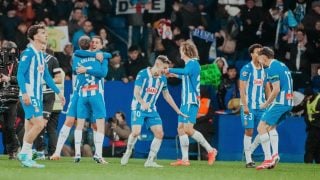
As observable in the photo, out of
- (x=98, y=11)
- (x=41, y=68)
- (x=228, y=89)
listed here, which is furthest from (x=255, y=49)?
(x=98, y=11)

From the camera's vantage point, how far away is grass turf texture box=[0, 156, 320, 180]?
549 inches

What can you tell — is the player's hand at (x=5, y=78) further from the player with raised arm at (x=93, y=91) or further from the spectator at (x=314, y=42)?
the spectator at (x=314, y=42)

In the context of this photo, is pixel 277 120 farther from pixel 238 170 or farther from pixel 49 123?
pixel 49 123

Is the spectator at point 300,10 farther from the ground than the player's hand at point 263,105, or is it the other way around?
the spectator at point 300,10

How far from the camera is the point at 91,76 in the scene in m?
17.8

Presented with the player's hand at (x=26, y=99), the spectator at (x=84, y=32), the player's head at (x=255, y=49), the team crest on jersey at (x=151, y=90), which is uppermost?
the spectator at (x=84, y=32)

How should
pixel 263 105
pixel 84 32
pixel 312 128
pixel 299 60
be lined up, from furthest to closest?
pixel 84 32 < pixel 299 60 < pixel 312 128 < pixel 263 105

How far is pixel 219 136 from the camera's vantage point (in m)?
22.6

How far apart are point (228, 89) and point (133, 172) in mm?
8352

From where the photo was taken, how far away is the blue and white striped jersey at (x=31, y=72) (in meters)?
15.4

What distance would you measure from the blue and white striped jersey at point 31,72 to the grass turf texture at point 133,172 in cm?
131

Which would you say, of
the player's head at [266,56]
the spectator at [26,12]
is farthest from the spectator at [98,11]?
the player's head at [266,56]

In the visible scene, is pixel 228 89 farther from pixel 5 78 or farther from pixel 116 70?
pixel 5 78

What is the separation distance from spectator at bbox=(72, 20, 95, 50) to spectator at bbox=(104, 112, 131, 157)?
9.70 ft
